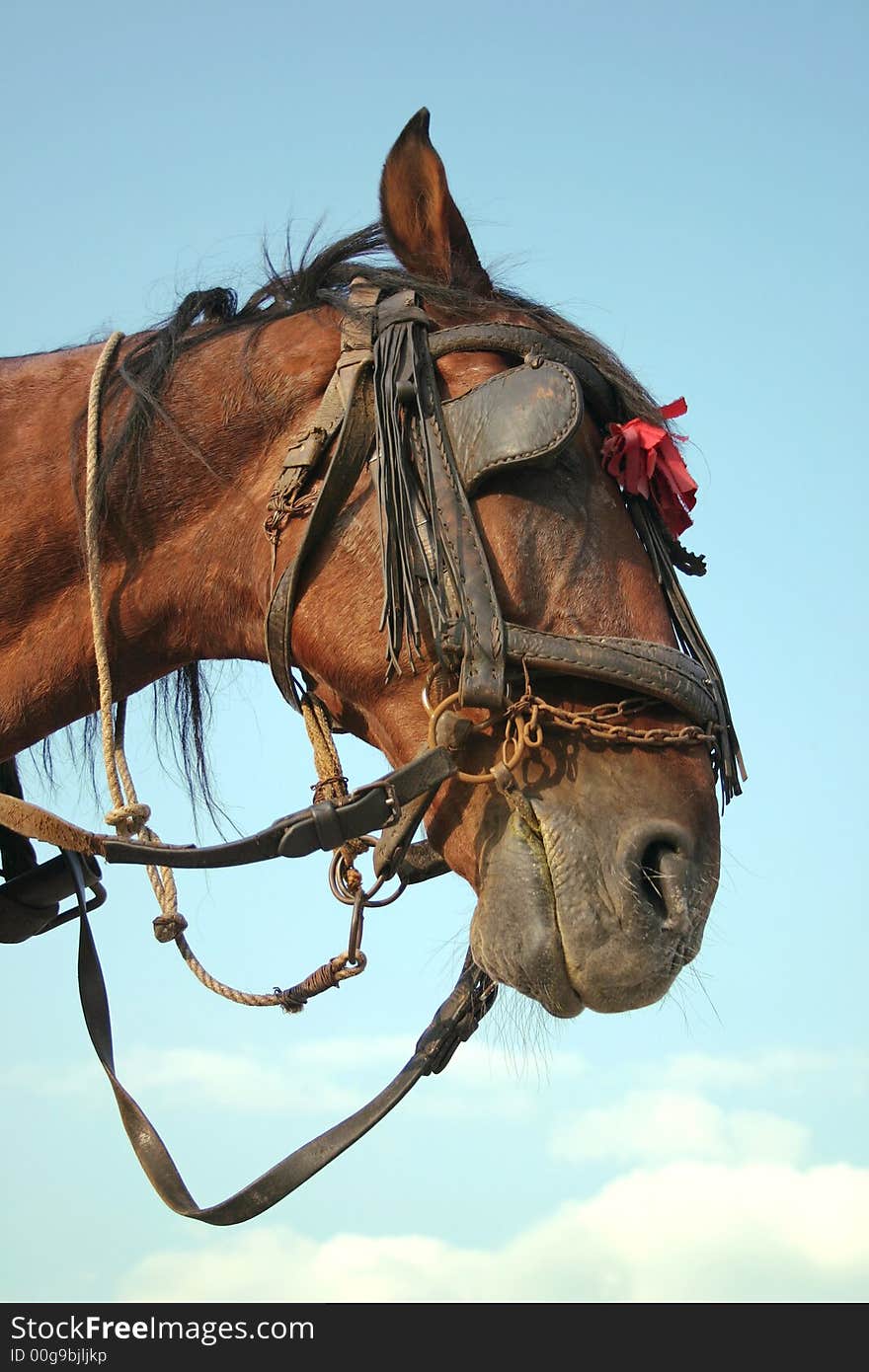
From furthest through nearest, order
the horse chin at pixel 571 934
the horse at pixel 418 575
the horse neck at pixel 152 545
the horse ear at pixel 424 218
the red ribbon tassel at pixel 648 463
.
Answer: the horse ear at pixel 424 218
the horse neck at pixel 152 545
the red ribbon tassel at pixel 648 463
the horse at pixel 418 575
the horse chin at pixel 571 934

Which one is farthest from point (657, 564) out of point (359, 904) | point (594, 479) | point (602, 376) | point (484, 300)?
point (359, 904)

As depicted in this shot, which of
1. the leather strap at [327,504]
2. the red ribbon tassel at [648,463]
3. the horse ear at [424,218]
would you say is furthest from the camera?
the horse ear at [424,218]

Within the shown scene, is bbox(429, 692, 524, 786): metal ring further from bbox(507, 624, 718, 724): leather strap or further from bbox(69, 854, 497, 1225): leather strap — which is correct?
bbox(69, 854, 497, 1225): leather strap

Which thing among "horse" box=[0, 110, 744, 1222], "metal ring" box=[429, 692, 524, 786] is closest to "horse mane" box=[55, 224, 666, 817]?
"horse" box=[0, 110, 744, 1222]

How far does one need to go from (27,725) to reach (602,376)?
5.52 ft

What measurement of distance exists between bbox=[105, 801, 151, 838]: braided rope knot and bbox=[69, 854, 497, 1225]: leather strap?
2.18 feet

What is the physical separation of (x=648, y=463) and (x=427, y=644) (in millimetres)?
737

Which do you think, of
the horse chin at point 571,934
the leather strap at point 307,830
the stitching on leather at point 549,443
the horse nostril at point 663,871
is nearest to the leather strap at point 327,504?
the stitching on leather at point 549,443

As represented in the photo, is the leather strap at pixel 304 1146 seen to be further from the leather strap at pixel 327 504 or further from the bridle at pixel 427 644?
the leather strap at pixel 327 504

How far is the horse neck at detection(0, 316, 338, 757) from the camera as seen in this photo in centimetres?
378

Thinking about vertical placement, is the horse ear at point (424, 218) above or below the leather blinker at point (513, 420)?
above

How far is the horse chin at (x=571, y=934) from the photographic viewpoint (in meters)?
3.14

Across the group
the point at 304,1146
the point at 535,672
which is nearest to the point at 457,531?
the point at 535,672

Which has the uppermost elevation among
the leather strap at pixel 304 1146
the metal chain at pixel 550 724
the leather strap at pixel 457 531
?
the leather strap at pixel 457 531
